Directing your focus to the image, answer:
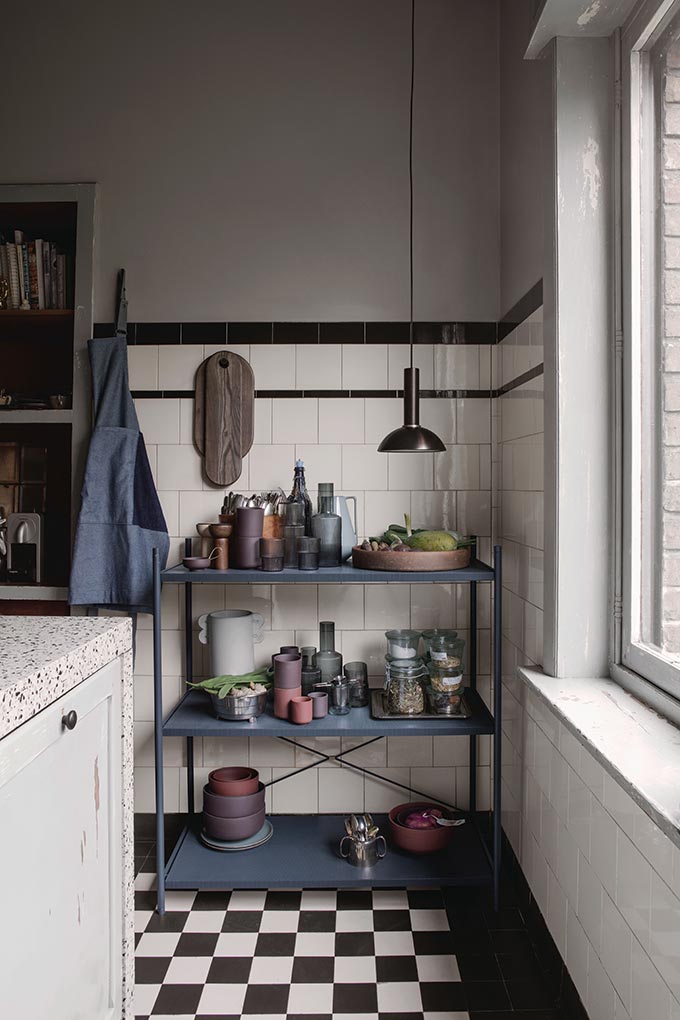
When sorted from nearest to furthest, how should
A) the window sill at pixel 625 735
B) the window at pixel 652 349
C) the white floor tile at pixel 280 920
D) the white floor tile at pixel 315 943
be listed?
1. the window sill at pixel 625 735
2. the window at pixel 652 349
3. the white floor tile at pixel 315 943
4. the white floor tile at pixel 280 920

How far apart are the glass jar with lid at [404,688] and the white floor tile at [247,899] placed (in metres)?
0.72

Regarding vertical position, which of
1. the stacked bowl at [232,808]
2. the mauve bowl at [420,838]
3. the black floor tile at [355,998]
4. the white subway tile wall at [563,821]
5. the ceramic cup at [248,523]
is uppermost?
the ceramic cup at [248,523]

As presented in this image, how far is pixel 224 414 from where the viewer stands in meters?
2.84

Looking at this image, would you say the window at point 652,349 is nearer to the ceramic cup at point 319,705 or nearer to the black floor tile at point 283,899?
the ceramic cup at point 319,705

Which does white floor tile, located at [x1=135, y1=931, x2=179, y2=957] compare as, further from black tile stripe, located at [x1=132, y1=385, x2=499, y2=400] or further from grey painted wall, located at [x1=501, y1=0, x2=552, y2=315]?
grey painted wall, located at [x1=501, y1=0, x2=552, y2=315]

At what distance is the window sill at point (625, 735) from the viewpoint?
1266mm

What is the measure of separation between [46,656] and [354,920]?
1599mm

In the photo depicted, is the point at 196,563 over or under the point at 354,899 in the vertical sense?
over

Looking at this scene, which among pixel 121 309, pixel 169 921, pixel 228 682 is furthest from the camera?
pixel 121 309

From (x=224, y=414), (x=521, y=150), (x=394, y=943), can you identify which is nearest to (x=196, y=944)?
(x=394, y=943)

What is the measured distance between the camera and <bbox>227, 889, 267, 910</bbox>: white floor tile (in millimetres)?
2416

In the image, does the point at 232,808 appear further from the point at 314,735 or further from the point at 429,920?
the point at 429,920

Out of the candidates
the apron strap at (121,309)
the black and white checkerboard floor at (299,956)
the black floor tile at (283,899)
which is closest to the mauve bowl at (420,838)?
the black and white checkerboard floor at (299,956)

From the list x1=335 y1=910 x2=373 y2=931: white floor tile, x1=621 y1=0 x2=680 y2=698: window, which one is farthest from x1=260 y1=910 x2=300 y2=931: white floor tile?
x1=621 y1=0 x2=680 y2=698: window
